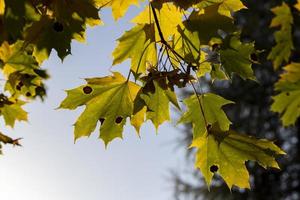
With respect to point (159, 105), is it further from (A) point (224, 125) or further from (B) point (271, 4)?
(B) point (271, 4)

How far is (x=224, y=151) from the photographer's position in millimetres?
1497

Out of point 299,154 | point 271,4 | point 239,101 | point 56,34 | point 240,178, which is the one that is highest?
point 271,4

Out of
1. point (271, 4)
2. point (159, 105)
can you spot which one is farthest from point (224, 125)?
point (271, 4)

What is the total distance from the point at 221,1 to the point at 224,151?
0.50m

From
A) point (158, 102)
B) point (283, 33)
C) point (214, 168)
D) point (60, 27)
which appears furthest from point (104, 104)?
point (283, 33)

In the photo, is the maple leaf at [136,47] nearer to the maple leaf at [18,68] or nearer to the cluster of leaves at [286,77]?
the maple leaf at [18,68]

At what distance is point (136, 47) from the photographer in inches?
55.6

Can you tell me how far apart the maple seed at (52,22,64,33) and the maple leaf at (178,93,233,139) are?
50 cm

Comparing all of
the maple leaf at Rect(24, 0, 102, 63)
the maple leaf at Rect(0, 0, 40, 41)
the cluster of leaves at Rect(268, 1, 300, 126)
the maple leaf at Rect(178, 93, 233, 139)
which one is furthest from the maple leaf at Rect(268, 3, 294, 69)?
the maple leaf at Rect(0, 0, 40, 41)

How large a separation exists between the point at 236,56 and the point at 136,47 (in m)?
0.32

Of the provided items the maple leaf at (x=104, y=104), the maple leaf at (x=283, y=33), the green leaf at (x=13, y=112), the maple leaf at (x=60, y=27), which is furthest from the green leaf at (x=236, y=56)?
the maple leaf at (x=283, y=33)

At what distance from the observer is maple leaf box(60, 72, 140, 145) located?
1.43m

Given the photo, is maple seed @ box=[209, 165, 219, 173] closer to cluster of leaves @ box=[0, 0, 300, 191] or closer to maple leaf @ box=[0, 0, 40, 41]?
cluster of leaves @ box=[0, 0, 300, 191]

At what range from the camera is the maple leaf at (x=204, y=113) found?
153cm
